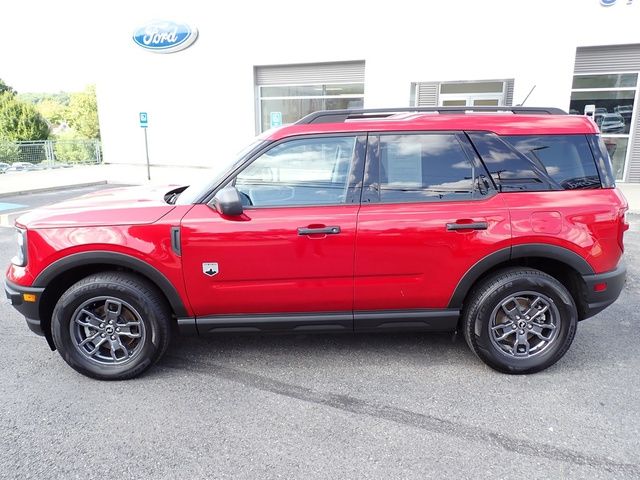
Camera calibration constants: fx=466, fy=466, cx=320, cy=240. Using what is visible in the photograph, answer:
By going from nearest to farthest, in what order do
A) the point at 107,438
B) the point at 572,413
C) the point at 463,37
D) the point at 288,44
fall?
the point at 107,438 → the point at 572,413 → the point at 463,37 → the point at 288,44

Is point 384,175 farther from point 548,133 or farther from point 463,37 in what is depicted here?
A: point 463,37

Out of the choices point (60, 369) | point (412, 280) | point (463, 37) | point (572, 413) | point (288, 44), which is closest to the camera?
point (572, 413)

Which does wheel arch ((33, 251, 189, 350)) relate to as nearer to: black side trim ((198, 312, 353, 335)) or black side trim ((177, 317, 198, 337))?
black side trim ((177, 317, 198, 337))

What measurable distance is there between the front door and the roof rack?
0.22 m

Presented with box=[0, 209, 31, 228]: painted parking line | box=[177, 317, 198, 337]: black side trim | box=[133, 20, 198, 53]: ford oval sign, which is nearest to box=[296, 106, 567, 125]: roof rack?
box=[177, 317, 198, 337]: black side trim

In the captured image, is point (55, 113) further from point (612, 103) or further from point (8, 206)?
point (612, 103)

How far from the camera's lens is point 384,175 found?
322cm

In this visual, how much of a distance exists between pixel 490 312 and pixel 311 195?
148cm

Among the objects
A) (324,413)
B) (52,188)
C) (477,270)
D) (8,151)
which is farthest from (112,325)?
(8,151)

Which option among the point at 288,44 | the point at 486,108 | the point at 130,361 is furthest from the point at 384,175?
the point at 288,44

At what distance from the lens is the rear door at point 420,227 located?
3107 mm

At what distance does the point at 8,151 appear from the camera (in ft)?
57.6

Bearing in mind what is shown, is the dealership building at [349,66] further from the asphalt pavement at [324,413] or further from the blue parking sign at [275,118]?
the asphalt pavement at [324,413]

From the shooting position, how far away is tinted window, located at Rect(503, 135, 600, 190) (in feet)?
10.6
